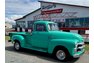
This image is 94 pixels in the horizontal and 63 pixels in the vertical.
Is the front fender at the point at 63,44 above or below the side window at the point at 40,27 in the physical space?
below

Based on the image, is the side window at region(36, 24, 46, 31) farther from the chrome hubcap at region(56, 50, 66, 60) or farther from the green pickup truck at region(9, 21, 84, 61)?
the chrome hubcap at region(56, 50, 66, 60)

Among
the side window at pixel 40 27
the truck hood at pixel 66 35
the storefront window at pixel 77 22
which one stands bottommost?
the truck hood at pixel 66 35

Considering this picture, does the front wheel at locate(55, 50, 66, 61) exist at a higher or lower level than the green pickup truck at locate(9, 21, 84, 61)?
lower

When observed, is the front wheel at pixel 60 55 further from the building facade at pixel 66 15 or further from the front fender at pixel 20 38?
the building facade at pixel 66 15

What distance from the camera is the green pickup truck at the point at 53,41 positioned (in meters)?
7.26

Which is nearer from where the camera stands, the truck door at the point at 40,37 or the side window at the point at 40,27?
the truck door at the point at 40,37

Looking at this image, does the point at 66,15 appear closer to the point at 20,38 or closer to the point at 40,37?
the point at 20,38

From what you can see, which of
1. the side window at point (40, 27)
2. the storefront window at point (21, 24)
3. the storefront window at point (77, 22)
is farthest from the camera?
the storefront window at point (21, 24)

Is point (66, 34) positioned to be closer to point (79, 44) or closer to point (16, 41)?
point (79, 44)

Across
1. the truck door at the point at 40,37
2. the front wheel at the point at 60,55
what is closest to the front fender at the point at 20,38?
the truck door at the point at 40,37

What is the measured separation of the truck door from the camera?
8195 millimetres

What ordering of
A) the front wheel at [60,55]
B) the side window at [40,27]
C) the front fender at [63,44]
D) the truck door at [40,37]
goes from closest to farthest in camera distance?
the front fender at [63,44] → the front wheel at [60,55] → the truck door at [40,37] → the side window at [40,27]

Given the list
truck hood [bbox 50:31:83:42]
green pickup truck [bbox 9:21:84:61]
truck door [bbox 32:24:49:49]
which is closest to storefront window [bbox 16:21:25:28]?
green pickup truck [bbox 9:21:84:61]

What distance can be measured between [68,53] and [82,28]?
14867mm
